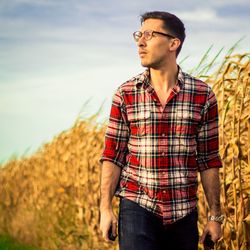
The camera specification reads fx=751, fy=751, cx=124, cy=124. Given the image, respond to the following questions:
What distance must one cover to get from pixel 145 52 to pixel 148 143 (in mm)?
545

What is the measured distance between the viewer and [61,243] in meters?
11.0

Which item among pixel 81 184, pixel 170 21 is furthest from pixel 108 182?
pixel 81 184

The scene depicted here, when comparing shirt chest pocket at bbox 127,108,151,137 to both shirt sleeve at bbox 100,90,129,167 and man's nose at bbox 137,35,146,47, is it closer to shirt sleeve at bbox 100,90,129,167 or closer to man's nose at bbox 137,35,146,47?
shirt sleeve at bbox 100,90,129,167

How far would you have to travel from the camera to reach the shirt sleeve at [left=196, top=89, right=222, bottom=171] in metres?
4.54

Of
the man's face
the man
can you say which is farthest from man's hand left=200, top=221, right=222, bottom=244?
the man's face

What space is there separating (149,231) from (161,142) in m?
0.52

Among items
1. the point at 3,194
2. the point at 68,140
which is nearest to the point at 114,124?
the point at 68,140

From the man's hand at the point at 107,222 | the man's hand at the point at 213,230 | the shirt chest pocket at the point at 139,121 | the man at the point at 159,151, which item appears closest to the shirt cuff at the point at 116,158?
the man at the point at 159,151

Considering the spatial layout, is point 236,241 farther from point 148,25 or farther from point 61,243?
point 61,243

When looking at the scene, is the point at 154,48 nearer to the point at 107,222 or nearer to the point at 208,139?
the point at 208,139

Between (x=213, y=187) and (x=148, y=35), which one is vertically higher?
(x=148, y=35)

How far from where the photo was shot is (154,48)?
4.48 meters

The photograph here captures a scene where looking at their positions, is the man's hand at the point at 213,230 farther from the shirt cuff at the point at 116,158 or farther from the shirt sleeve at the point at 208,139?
the shirt cuff at the point at 116,158

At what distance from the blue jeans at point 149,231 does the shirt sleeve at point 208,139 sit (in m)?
0.33
